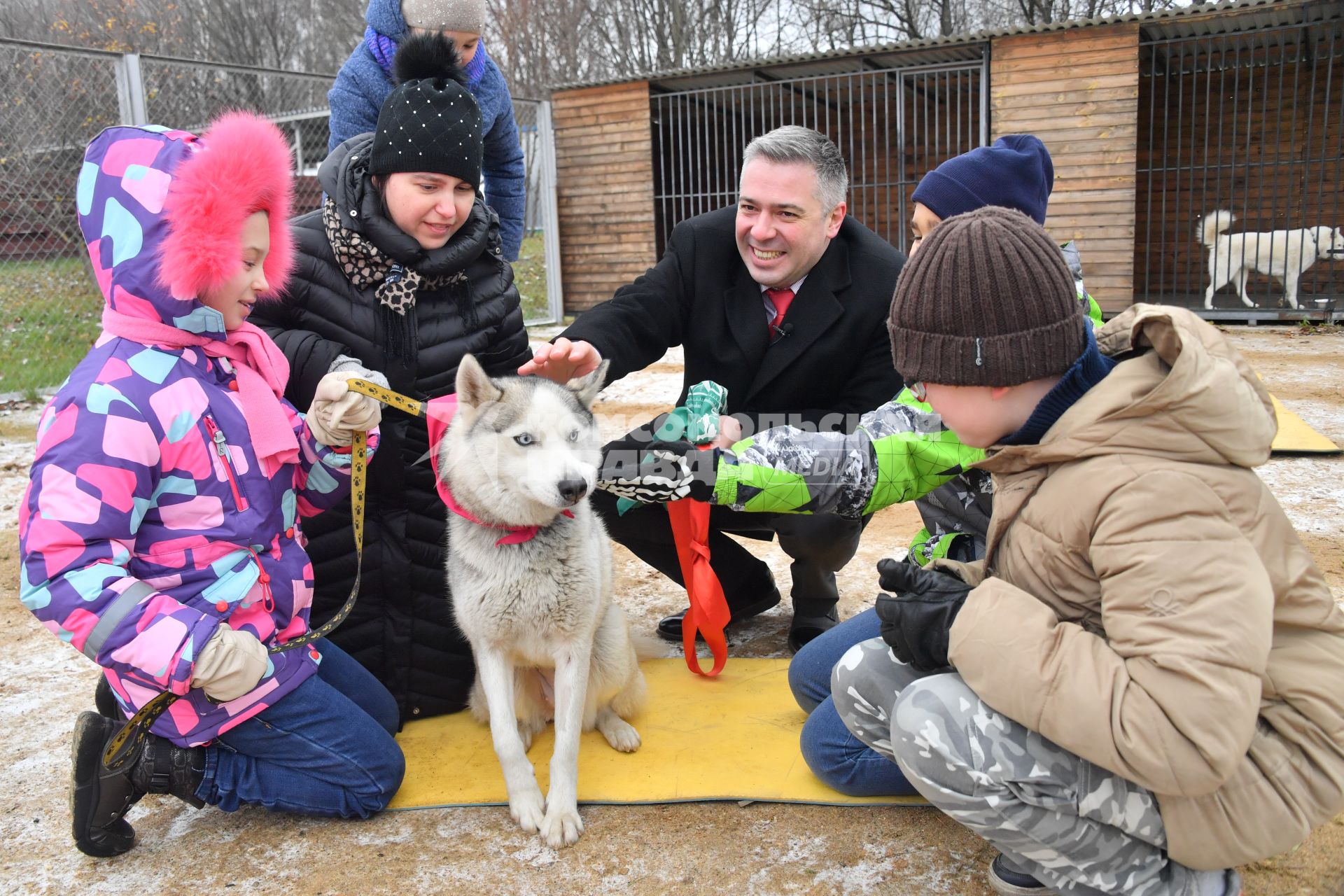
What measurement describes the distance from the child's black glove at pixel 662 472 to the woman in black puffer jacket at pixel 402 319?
825 millimetres

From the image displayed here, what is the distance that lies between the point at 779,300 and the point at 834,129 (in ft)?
42.9

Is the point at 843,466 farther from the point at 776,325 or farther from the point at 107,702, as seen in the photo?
the point at 107,702

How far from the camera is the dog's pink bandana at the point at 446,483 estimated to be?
2.57m

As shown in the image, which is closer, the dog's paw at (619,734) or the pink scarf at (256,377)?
the pink scarf at (256,377)

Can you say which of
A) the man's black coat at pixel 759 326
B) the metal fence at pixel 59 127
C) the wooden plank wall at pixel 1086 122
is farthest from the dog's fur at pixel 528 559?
the wooden plank wall at pixel 1086 122

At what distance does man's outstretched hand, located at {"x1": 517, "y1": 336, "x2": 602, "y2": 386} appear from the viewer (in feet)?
9.20

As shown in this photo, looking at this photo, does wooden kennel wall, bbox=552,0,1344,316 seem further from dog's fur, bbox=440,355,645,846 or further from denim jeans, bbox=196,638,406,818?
denim jeans, bbox=196,638,406,818

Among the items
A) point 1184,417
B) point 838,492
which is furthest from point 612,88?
point 1184,417

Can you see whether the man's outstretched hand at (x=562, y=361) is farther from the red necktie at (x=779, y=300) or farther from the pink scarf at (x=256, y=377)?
the red necktie at (x=779, y=300)

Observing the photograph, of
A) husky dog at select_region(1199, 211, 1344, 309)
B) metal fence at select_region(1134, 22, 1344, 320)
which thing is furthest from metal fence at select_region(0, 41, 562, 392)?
husky dog at select_region(1199, 211, 1344, 309)

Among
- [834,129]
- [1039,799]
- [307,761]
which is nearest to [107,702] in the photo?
[307,761]

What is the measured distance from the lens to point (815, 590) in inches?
139

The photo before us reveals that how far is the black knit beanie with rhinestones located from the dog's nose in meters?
1.14

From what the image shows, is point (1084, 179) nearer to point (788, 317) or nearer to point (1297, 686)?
point (788, 317)
